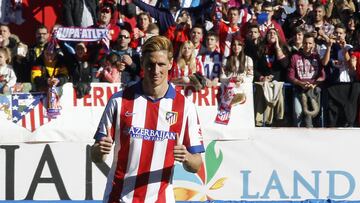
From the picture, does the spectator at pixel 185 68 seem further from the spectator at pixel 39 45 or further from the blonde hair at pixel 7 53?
the blonde hair at pixel 7 53

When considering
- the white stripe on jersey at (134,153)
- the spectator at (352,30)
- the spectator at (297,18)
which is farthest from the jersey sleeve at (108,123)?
the spectator at (352,30)

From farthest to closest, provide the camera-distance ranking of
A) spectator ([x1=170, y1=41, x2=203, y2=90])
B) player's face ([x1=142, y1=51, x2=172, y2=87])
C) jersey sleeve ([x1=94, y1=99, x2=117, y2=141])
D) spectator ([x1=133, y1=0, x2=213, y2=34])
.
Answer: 1. spectator ([x1=133, y1=0, x2=213, y2=34])
2. spectator ([x1=170, y1=41, x2=203, y2=90])
3. jersey sleeve ([x1=94, y1=99, x2=117, y2=141])
4. player's face ([x1=142, y1=51, x2=172, y2=87])

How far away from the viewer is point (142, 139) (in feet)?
20.9

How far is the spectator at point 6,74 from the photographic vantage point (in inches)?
476

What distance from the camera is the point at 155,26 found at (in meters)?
13.0

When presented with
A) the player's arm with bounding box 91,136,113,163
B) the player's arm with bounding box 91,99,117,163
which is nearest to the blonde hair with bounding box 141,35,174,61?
the player's arm with bounding box 91,99,117,163

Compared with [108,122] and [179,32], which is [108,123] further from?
[179,32]

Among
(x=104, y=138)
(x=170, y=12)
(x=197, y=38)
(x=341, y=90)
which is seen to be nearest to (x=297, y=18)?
(x=341, y=90)

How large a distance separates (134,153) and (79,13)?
25.3 feet

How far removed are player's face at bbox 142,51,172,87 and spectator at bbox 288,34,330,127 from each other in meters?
6.88

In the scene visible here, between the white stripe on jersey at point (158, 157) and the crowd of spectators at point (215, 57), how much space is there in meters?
5.86

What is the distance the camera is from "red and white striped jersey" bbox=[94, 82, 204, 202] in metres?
6.39

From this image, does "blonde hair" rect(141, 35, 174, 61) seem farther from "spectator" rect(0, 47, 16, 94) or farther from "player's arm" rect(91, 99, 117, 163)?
"spectator" rect(0, 47, 16, 94)

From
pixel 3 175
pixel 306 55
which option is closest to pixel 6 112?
pixel 3 175
